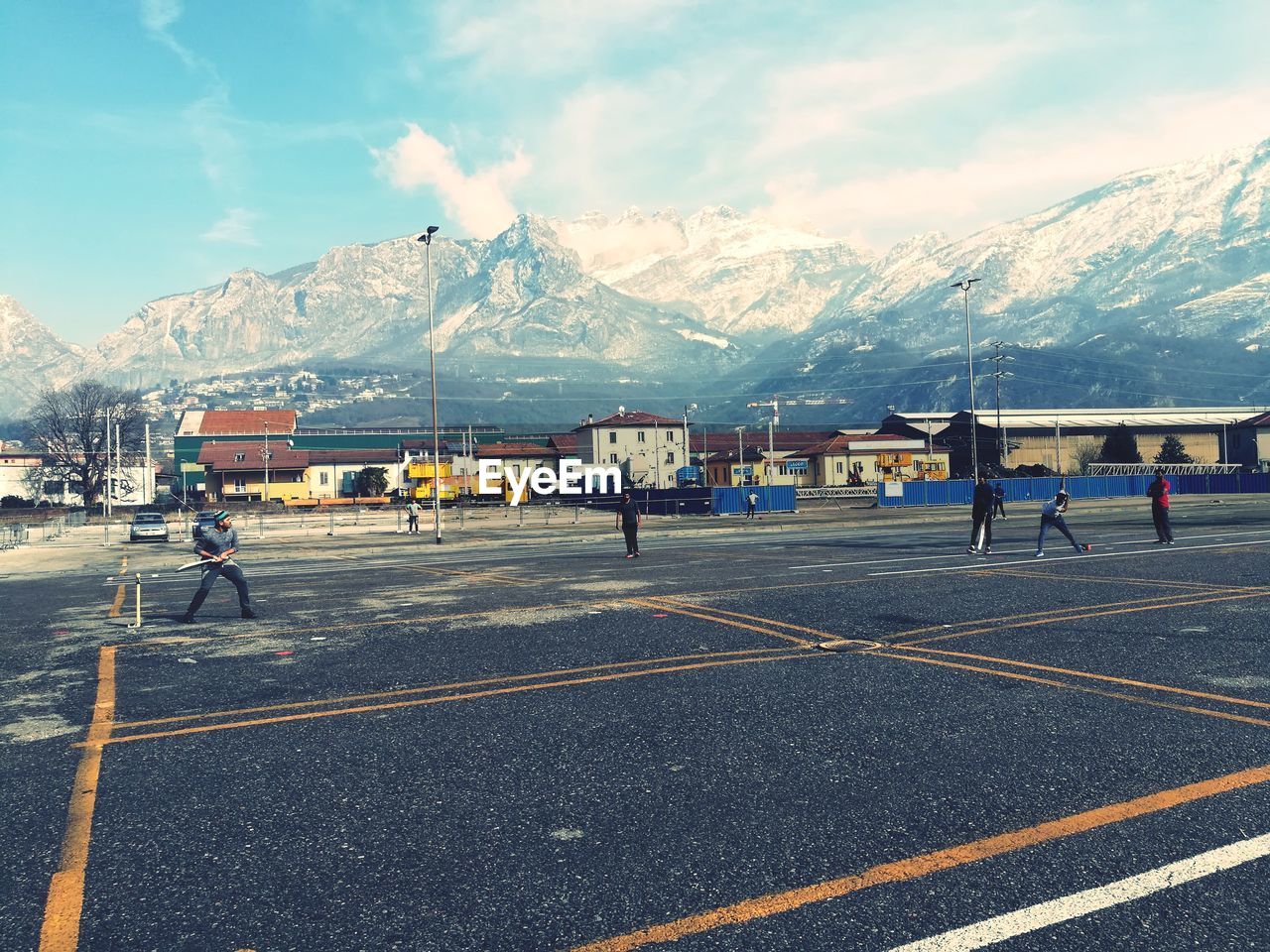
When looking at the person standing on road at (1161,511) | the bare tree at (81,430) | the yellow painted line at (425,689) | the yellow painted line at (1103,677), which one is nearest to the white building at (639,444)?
the bare tree at (81,430)

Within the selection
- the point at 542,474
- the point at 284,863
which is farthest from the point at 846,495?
the point at 284,863

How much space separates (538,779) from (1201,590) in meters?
12.4

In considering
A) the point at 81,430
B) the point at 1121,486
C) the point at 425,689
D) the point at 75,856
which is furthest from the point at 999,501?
the point at 81,430

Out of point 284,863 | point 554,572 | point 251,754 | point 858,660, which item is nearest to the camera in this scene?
point 284,863

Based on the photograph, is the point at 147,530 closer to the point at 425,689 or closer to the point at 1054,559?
the point at 1054,559

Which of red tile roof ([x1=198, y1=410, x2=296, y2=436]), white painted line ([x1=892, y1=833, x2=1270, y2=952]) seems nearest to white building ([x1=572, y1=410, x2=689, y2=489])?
red tile roof ([x1=198, y1=410, x2=296, y2=436])

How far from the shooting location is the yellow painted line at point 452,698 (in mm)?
7117

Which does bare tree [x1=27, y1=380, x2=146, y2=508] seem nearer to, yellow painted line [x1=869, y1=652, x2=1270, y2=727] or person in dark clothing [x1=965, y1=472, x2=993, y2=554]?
person in dark clothing [x1=965, y1=472, x2=993, y2=554]

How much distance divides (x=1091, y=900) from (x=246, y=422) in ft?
645

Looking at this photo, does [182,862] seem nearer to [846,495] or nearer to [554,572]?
[554,572]

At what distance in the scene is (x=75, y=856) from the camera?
4680 millimetres

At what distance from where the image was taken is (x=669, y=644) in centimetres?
1039

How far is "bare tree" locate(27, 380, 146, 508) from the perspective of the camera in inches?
3871

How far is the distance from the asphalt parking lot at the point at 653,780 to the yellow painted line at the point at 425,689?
0.05 m
